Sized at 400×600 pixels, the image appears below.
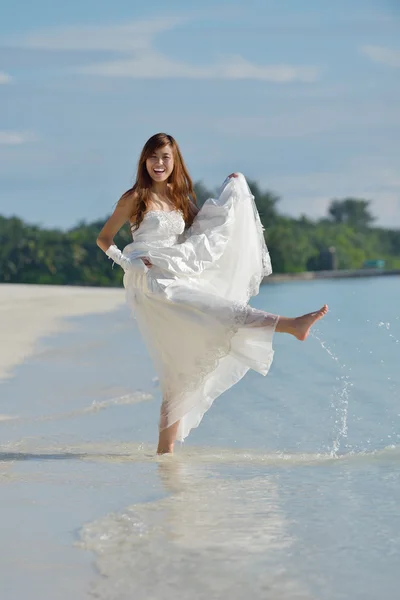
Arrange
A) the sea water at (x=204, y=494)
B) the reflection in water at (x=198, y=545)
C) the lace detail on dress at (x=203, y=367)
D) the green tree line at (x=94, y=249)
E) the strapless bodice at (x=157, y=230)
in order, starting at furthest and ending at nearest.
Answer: the green tree line at (x=94, y=249), the strapless bodice at (x=157, y=230), the lace detail on dress at (x=203, y=367), the sea water at (x=204, y=494), the reflection in water at (x=198, y=545)

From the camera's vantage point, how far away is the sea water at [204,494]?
363 cm

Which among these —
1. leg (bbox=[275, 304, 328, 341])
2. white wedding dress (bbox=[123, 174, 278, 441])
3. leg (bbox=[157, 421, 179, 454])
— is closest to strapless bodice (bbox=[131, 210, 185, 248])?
white wedding dress (bbox=[123, 174, 278, 441])

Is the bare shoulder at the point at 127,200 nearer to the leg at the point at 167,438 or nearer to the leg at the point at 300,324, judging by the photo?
the leg at the point at 300,324

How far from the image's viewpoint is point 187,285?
571cm

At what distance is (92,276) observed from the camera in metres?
50.9

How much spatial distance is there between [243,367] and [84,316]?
50.7 ft

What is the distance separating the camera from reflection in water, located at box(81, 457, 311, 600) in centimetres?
353

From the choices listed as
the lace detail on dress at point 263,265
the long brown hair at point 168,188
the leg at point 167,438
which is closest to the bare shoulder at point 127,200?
the long brown hair at point 168,188

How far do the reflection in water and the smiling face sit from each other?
163 cm

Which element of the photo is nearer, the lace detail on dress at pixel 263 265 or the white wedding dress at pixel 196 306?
the white wedding dress at pixel 196 306

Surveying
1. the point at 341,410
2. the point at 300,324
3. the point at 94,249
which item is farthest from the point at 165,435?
the point at 94,249

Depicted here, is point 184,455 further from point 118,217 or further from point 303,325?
point 118,217

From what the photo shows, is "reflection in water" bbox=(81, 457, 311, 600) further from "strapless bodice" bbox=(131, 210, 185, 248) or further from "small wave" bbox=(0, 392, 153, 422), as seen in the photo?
"small wave" bbox=(0, 392, 153, 422)

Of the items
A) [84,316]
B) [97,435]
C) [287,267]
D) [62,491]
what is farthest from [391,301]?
[287,267]
